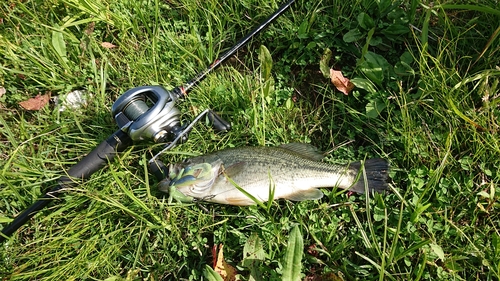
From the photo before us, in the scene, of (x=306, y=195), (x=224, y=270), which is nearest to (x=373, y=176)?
(x=306, y=195)

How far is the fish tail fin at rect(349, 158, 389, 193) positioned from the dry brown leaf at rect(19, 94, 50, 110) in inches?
109

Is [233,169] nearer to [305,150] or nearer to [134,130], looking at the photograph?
[305,150]

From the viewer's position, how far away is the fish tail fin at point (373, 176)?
2.91 m

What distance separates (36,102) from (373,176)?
3.00 meters

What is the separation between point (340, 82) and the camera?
11.1 feet

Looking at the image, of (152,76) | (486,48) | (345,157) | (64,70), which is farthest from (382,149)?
(64,70)

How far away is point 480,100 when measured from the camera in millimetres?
3102

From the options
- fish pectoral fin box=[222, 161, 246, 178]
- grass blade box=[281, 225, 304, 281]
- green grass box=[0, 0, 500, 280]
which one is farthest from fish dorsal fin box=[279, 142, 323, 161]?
grass blade box=[281, 225, 304, 281]

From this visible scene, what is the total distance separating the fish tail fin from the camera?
114 inches

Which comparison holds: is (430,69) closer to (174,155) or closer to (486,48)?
(486,48)

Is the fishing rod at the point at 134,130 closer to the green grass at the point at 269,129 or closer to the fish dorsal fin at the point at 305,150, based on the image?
the green grass at the point at 269,129

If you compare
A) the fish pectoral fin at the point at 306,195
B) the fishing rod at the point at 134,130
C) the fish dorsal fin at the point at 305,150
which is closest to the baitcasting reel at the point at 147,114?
the fishing rod at the point at 134,130

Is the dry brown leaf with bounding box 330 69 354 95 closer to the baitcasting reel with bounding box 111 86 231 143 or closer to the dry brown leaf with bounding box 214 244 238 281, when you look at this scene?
the baitcasting reel with bounding box 111 86 231 143

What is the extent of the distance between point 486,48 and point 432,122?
661 millimetres
